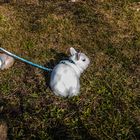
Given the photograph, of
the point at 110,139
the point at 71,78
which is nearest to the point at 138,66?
the point at 71,78

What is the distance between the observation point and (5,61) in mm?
6191

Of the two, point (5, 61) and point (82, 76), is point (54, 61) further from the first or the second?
point (5, 61)

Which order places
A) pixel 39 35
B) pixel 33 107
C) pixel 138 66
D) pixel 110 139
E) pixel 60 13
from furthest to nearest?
1. pixel 60 13
2. pixel 39 35
3. pixel 138 66
4. pixel 33 107
5. pixel 110 139

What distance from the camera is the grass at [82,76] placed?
5.25 meters

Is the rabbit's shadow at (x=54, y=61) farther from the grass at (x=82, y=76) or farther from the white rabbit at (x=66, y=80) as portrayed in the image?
the white rabbit at (x=66, y=80)

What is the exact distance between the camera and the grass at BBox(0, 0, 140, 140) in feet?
17.2

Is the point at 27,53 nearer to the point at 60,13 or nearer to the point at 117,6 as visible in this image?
the point at 60,13

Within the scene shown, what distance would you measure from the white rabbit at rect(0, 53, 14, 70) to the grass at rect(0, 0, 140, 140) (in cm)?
10

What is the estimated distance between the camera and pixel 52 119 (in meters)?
5.35

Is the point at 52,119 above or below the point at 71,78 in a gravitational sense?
below

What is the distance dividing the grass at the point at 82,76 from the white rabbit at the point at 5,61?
0.32 feet

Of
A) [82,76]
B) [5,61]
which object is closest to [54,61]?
[82,76]

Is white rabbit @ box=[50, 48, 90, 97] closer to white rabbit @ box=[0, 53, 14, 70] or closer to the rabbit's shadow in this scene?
the rabbit's shadow

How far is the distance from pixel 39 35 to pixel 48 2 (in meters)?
1.41
